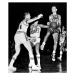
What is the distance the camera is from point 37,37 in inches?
356

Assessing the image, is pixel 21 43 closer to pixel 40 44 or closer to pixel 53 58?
pixel 40 44

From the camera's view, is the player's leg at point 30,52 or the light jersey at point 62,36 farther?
the light jersey at point 62,36

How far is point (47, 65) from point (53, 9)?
6.58 ft

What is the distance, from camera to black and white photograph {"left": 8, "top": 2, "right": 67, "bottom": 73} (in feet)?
29.0

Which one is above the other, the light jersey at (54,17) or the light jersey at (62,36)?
the light jersey at (54,17)

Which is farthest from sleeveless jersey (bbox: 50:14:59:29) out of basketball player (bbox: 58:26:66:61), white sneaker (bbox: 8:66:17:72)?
white sneaker (bbox: 8:66:17:72)

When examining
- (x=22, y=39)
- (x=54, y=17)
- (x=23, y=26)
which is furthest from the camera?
(x=54, y=17)

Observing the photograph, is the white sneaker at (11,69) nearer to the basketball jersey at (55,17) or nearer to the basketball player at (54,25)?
the basketball player at (54,25)

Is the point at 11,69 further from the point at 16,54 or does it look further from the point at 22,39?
the point at 22,39

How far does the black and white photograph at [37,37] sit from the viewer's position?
885 centimetres


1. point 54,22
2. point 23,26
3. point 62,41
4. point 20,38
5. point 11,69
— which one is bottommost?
point 11,69

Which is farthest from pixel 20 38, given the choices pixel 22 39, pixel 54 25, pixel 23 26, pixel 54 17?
pixel 54 17

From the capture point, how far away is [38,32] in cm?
906

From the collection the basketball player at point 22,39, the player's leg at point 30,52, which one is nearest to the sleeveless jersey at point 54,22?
the basketball player at point 22,39
